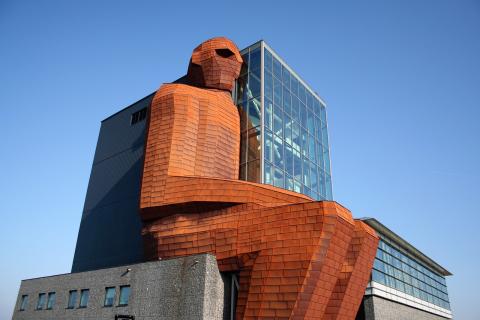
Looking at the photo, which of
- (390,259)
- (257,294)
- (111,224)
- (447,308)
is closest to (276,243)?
(257,294)

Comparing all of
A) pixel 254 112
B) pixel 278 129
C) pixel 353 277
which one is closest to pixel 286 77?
pixel 278 129

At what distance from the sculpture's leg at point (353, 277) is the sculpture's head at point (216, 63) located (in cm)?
1440

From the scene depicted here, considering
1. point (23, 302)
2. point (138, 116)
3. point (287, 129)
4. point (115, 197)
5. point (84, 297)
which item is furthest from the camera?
point (138, 116)

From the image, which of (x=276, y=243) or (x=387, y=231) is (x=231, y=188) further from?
(x=387, y=231)

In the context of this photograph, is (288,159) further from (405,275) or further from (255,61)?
(405,275)

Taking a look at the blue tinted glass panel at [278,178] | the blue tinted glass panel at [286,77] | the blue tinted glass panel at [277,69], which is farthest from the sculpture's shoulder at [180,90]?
the blue tinted glass panel at [286,77]

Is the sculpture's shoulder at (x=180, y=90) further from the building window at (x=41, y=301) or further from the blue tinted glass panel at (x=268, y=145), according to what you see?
the building window at (x=41, y=301)

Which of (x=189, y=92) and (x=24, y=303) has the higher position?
(x=189, y=92)

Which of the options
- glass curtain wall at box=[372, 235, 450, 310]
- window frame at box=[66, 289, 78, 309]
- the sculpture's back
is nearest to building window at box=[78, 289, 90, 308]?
window frame at box=[66, 289, 78, 309]

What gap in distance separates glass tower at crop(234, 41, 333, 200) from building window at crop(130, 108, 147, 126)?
1306 centimetres

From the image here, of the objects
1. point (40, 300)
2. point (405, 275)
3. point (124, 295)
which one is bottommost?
point (124, 295)

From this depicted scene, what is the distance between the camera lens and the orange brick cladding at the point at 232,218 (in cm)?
2108

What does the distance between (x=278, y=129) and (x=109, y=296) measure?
17.8m

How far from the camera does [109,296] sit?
2686cm
